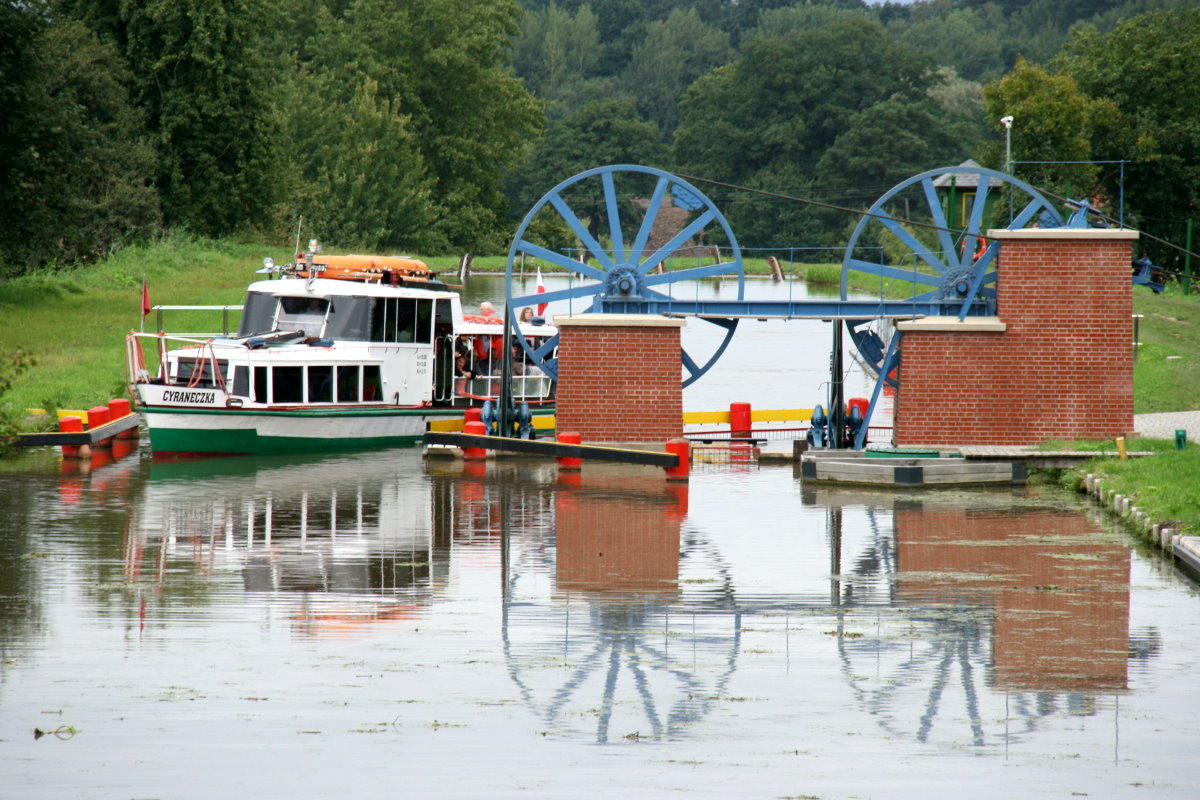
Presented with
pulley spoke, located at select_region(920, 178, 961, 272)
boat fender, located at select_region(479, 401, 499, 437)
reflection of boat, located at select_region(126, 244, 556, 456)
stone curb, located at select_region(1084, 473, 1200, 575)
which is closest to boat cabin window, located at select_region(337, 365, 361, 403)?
reflection of boat, located at select_region(126, 244, 556, 456)

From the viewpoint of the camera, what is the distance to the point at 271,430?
27.5 m

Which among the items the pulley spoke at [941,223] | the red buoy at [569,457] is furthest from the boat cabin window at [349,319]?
the pulley spoke at [941,223]

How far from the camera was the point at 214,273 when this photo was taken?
58.1 metres

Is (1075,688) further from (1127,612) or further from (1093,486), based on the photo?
(1093,486)

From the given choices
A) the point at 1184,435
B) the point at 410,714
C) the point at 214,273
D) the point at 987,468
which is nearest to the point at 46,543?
the point at 410,714

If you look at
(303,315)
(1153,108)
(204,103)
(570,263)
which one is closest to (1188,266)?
(1153,108)

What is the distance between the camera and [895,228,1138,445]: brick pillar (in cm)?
2541

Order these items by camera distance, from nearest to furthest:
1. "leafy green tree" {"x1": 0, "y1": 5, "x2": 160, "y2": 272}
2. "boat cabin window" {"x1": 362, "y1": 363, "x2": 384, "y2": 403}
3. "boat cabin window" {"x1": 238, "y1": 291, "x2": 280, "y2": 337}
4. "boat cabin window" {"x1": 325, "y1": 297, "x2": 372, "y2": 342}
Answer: "boat cabin window" {"x1": 362, "y1": 363, "x2": 384, "y2": 403} < "boat cabin window" {"x1": 325, "y1": 297, "x2": 372, "y2": 342} < "boat cabin window" {"x1": 238, "y1": 291, "x2": 280, "y2": 337} < "leafy green tree" {"x1": 0, "y1": 5, "x2": 160, "y2": 272}

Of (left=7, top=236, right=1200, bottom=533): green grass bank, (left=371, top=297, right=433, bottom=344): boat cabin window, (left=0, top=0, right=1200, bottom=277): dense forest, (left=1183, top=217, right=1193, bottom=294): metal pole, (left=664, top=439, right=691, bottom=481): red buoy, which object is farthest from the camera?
(left=0, top=0, right=1200, bottom=277): dense forest

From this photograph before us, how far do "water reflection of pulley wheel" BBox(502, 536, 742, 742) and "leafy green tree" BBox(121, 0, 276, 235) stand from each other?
1849 inches

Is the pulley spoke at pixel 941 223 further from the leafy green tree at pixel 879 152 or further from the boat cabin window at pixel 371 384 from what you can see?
the leafy green tree at pixel 879 152

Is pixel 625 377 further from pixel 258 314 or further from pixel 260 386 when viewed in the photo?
pixel 258 314

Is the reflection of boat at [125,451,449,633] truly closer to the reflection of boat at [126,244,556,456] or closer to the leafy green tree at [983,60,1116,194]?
the reflection of boat at [126,244,556,456]

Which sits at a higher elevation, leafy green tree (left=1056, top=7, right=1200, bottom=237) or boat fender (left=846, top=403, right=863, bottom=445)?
leafy green tree (left=1056, top=7, right=1200, bottom=237)
